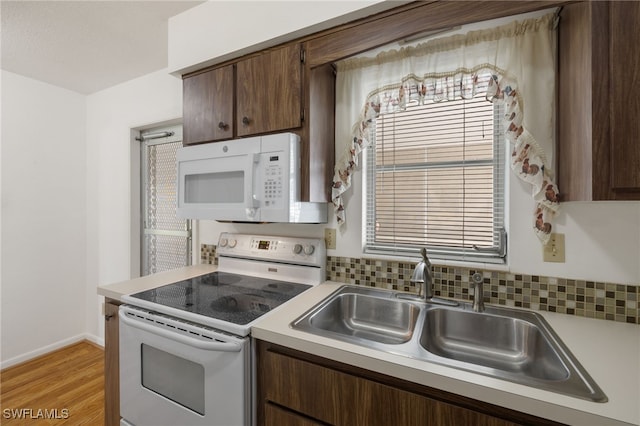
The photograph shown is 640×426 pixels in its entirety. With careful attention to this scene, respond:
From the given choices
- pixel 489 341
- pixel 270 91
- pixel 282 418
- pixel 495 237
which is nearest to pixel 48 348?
Answer: pixel 282 418

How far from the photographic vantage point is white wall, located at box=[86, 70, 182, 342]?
2.34 metres

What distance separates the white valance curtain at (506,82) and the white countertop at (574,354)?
38 cm

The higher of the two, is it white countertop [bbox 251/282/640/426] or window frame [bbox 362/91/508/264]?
window frame [bbox 362/91/508/264]

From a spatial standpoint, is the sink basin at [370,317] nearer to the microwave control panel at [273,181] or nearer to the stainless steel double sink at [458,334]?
the stainless steel double sink at [458,334]

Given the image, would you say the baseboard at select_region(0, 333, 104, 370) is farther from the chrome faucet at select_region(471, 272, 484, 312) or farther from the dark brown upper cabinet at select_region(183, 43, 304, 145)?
the chrome faucet at select_region(471, 272, 484, 312)

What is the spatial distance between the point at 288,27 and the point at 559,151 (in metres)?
1.30

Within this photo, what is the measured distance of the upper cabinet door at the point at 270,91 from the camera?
1362 millimetres

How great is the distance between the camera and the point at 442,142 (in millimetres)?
1426

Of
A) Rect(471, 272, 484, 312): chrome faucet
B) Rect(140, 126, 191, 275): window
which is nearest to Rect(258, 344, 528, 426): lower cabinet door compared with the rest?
Rect(471, 272, 484, 312): chrome faucet

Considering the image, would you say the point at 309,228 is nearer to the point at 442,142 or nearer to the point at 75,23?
the point at 442,142

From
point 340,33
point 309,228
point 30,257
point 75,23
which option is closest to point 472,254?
point 309,228

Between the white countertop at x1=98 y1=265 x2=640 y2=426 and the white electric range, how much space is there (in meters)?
0.14

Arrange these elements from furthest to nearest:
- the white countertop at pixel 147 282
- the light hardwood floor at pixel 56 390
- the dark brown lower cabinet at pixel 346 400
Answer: the light hardwood floor at pixel 56 390
the white countertop at pixel 147 282
the dark brown lower cabinet at pixel 346 400

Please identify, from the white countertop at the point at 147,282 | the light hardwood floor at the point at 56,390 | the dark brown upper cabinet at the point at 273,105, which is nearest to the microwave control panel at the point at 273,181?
the dark brown upper cabinet at the point at 273,105
